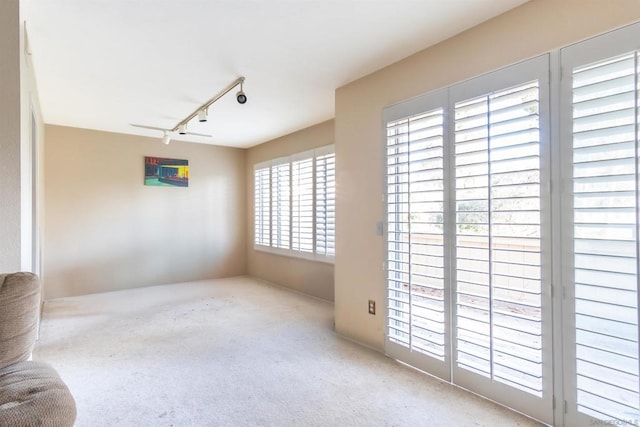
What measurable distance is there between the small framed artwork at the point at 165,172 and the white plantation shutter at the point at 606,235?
5.09 meters

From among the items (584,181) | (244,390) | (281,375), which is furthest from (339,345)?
(584,181)

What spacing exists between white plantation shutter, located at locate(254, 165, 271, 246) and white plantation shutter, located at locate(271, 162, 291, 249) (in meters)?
0.15

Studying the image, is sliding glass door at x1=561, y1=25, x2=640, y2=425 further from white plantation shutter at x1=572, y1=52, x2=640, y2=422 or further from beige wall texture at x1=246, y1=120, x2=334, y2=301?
beige wall texture at x1=246, y1=120, x2=334, y2=301

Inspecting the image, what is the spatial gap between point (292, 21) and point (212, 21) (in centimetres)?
49

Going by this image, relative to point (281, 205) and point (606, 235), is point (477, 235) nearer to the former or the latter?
point (606, 235)

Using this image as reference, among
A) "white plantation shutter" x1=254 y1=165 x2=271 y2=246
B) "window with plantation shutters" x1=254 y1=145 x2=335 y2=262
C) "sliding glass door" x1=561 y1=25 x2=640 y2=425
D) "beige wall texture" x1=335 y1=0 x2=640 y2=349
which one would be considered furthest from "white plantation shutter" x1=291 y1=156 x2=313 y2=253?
"sliding glass door" x1=561 y1=25 x2=640 y2=425

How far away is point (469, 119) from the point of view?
2.06 meters

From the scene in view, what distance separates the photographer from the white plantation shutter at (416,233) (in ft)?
7.37

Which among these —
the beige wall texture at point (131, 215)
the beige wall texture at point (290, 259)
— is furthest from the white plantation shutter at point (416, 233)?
the beige wall texture at point (131, 215)

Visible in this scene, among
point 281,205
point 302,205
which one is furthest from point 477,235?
point 281,205

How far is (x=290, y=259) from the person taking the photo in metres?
4.93

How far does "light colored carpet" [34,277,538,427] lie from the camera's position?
188 centimetres

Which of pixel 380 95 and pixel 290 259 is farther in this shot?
pixel 290 259

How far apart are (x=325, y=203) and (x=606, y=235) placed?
2876mm
